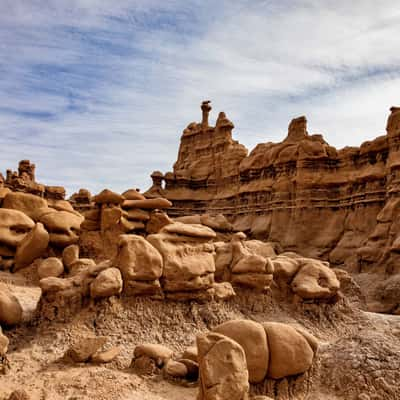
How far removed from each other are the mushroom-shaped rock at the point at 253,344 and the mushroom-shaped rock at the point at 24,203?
27.9ft

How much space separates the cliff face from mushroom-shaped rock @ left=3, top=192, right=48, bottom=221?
43.7ft

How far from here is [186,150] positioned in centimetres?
3731

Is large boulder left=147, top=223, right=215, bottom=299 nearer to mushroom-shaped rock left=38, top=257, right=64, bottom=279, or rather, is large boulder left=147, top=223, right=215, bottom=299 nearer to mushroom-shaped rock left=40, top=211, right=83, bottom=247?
mushroom-shaped rock left=38, top=257, right=64, bottom=279

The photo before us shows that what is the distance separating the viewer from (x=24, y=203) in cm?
1286

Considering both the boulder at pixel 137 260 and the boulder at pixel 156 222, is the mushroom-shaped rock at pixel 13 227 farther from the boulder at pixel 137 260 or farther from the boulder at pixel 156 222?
the boulder at pixel 137 260

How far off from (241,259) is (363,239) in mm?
12950

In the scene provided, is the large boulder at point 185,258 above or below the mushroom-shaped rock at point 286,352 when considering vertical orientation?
above

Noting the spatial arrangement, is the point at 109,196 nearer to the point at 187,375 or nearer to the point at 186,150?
the point at 187,375

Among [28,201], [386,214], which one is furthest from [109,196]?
[386,214]

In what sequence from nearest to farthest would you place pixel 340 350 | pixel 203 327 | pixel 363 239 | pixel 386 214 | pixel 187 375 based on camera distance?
pixel 187 375, pixel 340 350, pixel 203 327, pixel 386 214, pixel 363 239

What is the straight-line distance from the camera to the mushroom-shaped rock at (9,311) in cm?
666

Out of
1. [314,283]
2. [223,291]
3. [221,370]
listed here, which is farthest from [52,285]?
[314,283]

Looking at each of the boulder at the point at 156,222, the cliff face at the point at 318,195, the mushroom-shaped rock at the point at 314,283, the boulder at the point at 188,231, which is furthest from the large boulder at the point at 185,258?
the cliff face at the point at 318,195

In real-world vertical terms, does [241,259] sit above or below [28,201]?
below
